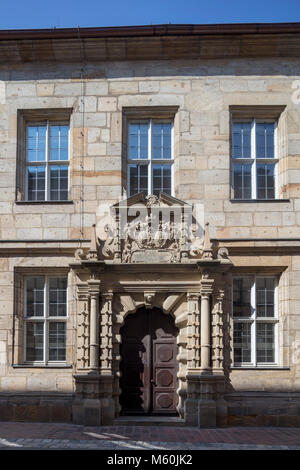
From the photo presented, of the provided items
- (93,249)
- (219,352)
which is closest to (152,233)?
(93,249)

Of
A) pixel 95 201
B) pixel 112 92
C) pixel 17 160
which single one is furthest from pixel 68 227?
pixel 112 92

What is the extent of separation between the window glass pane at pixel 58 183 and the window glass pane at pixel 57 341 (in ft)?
8.91

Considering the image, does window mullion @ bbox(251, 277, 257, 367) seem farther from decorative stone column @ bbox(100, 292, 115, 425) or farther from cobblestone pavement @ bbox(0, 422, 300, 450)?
decorative stone column @ bbox(100, 292, 115, 425)

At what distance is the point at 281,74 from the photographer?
1269 cm

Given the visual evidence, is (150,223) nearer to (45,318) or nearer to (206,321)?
(206,321)

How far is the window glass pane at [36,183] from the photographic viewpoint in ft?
42.4

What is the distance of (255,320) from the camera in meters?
12.3

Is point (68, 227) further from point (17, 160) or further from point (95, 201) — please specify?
point (17, 160)

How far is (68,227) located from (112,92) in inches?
120

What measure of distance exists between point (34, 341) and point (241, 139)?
6.17 m

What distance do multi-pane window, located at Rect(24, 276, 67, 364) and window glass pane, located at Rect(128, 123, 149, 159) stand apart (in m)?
3.09

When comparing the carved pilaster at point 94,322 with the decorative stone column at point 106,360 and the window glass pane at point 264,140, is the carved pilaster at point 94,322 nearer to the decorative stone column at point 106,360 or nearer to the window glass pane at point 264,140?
the decorative stone column at point 106,360

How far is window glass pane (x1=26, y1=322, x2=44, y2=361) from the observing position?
12.5 metres

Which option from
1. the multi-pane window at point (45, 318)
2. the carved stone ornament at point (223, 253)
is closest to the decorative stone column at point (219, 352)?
the carved stone ornament at point (223, 253)
